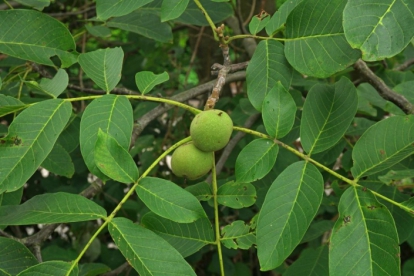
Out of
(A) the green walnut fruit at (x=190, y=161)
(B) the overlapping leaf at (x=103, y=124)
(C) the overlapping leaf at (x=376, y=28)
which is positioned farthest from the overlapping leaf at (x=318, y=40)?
(B) the overlapping leaf at (x=103, y=124)

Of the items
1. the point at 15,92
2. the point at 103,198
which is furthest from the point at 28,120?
the point at 103,198

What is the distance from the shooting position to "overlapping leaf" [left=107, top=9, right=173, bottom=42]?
1927 millimetres

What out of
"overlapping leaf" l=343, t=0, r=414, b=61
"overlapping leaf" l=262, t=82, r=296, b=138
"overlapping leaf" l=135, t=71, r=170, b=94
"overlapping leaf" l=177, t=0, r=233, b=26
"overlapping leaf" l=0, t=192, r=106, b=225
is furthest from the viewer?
"overlapping leaf" l=177, t=0, r=233, b=26

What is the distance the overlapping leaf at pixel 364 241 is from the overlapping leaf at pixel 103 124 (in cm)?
49

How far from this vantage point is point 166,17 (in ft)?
4.24

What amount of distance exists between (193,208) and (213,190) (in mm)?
216

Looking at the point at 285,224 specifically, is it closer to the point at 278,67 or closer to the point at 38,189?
the point at 278,67

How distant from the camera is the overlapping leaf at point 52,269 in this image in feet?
3.33

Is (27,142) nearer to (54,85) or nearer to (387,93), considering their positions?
(54,85)

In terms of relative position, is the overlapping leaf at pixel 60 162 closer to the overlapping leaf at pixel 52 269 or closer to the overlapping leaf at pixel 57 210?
the overlapping leaf at pixel 57 210

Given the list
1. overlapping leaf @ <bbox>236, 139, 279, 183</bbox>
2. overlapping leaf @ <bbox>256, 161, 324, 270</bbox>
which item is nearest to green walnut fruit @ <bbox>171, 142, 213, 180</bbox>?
overlapping leaf @ <bbox>236, 139, 279, 183</bbox>

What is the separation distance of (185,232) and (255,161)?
0.79 ft

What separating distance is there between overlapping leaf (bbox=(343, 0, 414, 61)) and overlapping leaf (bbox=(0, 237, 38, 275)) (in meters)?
0.83

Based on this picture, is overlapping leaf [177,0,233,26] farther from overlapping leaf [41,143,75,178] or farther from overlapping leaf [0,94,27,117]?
overlapping leaf [0,94,27,117]
